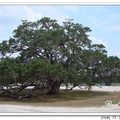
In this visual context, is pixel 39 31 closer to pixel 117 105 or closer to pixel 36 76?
pixel 36 76

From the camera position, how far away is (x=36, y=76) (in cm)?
1908

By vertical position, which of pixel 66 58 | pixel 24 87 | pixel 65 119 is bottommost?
pixel 65 119

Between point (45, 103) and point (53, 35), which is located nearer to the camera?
point (45, 103)

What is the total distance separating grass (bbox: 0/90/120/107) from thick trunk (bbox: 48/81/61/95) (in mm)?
234

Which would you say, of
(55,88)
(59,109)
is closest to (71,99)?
(55,88)

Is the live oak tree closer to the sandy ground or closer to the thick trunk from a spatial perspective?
the thick trunk

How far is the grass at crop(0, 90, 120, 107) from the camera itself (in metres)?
16.9

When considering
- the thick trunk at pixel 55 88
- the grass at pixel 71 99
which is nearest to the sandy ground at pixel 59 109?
the grass at pixel 71 99

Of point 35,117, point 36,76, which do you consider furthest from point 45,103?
point 35,117

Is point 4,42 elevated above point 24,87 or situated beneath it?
elevated above

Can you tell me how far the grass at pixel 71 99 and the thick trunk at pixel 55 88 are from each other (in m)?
0.23

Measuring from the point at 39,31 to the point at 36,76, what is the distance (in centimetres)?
222

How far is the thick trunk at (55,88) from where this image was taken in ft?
64.8

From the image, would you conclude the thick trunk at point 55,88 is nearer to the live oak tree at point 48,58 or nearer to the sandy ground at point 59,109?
the live oak tree at point 48,58
